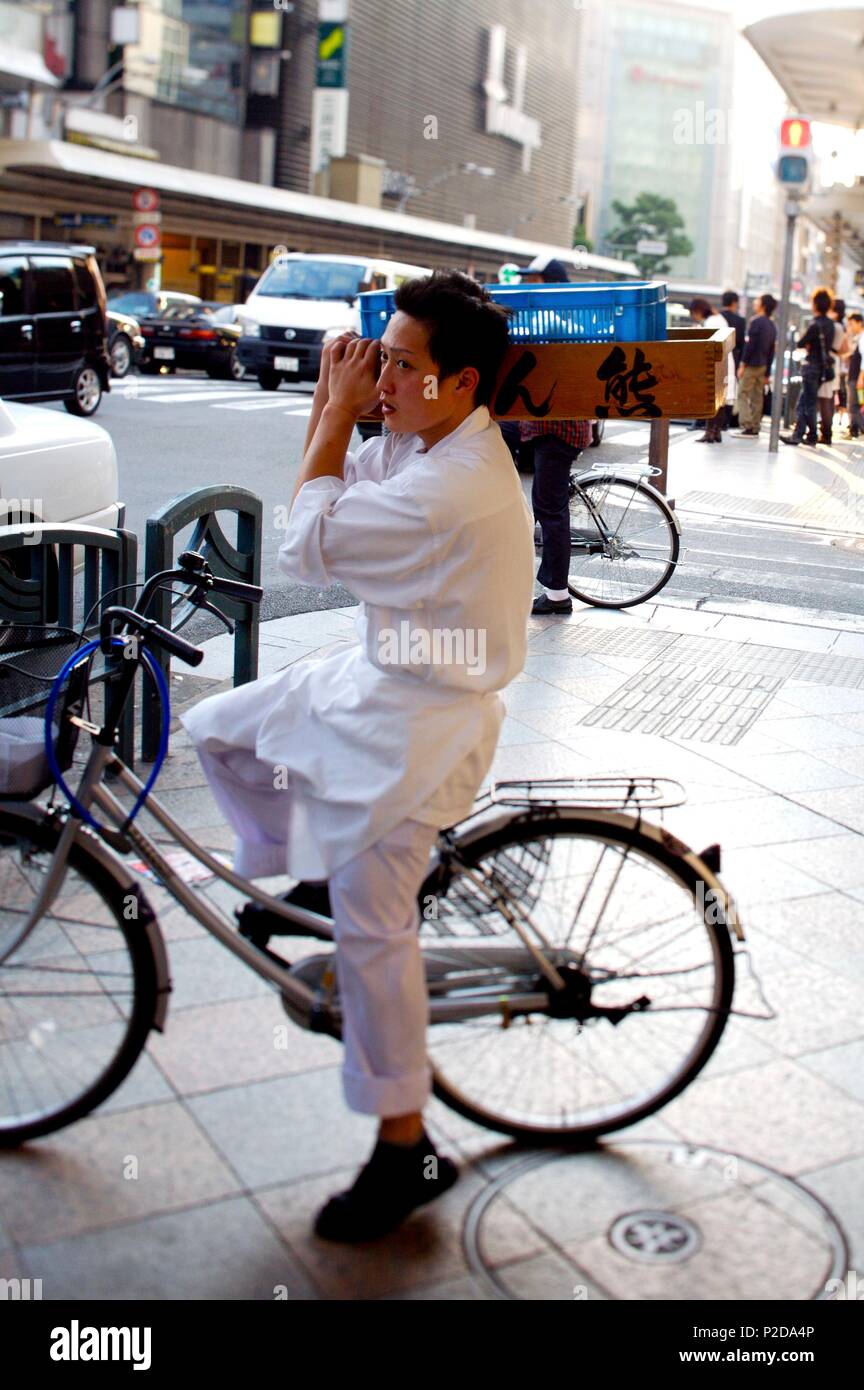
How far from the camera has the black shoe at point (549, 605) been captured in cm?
809

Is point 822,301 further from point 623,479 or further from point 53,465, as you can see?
point 53,465

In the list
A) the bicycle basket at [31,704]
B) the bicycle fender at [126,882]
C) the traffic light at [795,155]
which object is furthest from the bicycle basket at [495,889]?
the traffic light at [795,155]

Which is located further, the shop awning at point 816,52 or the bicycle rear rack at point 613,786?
the shop awning at point 816,52

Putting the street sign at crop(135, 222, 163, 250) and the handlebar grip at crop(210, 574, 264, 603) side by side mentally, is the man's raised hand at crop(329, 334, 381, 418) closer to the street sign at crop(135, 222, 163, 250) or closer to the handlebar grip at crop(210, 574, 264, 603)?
the handlebar grip at crop(210, 574, 264, 603)

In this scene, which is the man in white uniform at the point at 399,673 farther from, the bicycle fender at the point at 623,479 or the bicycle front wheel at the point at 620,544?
the bicycle fender at the point at 623,479

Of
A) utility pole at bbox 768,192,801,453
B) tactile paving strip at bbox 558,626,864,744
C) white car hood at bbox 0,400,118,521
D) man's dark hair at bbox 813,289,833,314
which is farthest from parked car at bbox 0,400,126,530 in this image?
man's dark hair at bbox 813,289,833,314

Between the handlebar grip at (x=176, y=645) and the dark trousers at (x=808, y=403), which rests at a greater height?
the dark trousers at (x=808, y=403)

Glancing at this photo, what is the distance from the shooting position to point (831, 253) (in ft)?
119

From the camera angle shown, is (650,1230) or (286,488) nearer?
(650,1230)

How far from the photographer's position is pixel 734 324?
19234 mm

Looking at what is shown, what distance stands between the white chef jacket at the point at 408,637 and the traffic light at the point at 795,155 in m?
15.2

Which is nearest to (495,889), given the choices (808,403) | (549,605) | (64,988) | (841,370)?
(64,988)

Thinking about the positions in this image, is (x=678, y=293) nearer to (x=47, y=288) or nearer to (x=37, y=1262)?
(x=47, y=288)

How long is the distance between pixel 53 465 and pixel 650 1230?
14.0ft
